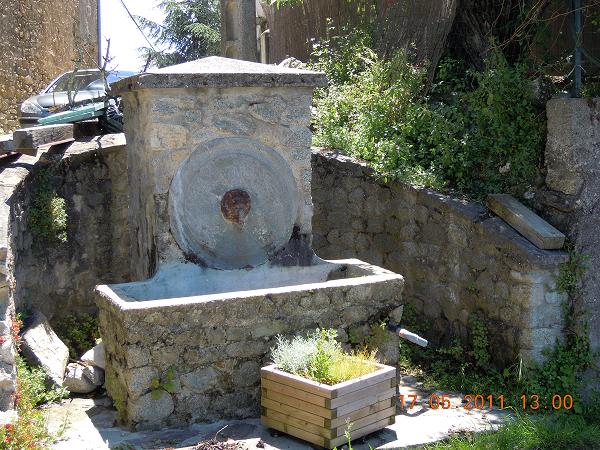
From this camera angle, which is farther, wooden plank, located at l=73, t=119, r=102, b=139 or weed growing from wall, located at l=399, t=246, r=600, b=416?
wooden plank, located at l=73, t=119, r=102, b=139

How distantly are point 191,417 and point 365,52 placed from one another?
5.73 m

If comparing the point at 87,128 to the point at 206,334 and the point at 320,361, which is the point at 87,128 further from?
the point at 320,361

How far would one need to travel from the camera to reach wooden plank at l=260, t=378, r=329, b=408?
4586 millimetres

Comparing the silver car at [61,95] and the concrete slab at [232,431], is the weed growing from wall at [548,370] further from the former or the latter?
the silver car at [61,95]

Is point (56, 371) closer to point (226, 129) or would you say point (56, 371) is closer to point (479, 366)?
point (226, 129)

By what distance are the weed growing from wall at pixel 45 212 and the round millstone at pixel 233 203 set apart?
1409 mm

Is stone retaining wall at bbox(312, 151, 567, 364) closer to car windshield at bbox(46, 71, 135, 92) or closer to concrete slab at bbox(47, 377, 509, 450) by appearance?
concrete slab at bbox(47, 377, 509, 450)

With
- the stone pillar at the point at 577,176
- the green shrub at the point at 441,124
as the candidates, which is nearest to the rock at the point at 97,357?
the green shrub at the point at 441,124

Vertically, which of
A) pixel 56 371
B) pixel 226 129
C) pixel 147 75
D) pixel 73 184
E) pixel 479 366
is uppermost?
pixel 147 75

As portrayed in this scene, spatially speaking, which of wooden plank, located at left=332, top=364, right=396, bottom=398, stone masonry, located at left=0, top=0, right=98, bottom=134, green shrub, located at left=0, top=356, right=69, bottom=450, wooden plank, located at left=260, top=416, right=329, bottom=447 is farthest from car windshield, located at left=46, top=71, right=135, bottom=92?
wooden plank, located at left=332, top=364, right=396, bottom=398

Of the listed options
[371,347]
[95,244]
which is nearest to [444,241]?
[371,347]

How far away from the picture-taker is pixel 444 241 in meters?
6.92

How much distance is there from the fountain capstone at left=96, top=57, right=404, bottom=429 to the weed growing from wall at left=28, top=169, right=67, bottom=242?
63cm

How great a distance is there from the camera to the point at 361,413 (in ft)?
15.7
